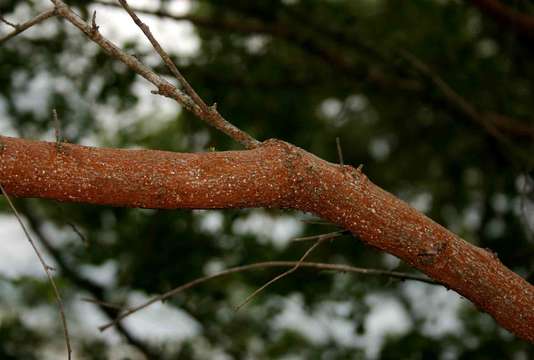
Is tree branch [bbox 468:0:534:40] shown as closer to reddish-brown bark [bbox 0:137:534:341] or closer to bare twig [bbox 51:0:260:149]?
reddish-brown bark [bbox 0:137:534:341]

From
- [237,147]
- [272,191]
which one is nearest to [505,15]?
[237,147]

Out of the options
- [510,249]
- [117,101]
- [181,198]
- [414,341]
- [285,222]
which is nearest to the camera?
[181,198]

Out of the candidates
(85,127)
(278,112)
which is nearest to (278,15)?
(278,112)

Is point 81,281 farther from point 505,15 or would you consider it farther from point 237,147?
point 505,15

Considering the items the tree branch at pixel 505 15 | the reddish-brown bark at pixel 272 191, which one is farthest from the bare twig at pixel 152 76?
the tree branch at pixel 505 15

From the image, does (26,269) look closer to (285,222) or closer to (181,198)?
(285,222)

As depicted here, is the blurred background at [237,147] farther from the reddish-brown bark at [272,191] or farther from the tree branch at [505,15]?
the reddish-brown bark at [272,191]
